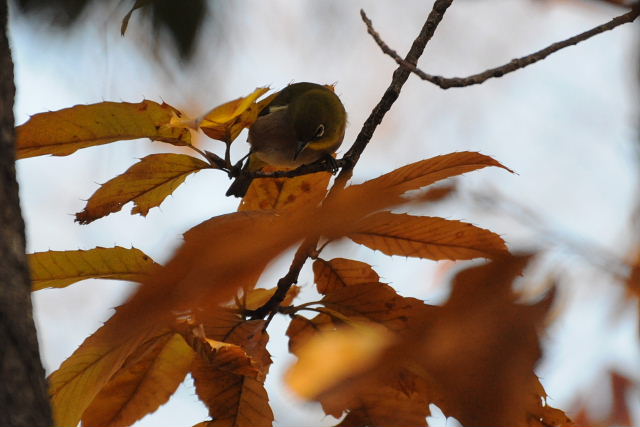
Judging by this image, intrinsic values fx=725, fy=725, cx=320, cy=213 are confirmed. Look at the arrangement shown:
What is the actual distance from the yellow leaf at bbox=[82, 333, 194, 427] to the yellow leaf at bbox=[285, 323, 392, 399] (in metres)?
0.50

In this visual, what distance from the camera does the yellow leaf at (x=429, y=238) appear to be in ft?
2.59

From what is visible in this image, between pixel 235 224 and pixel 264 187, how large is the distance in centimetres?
55

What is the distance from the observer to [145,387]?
0.93 m

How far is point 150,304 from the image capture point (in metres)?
0.39

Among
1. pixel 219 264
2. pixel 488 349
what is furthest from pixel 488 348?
pixel 219 264

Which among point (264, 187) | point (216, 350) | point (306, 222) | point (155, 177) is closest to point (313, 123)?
point (264, 187)

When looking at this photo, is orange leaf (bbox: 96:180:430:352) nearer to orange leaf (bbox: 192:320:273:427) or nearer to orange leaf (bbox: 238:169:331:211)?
orange leaf (bbox: 192:320:273:427)

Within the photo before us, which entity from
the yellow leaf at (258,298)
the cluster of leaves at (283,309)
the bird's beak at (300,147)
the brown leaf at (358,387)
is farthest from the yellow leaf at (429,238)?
the bird's beak at (300,147)

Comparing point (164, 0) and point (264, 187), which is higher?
point (164, 0)

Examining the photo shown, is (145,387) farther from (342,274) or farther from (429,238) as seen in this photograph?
(429,238)

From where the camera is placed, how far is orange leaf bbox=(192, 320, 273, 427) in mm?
832

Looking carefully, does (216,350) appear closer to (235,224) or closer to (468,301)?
(235,224)

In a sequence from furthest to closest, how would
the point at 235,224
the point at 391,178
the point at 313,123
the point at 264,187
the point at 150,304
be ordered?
the point at 313,123
the point at 264,187
the point at 391,178
the point at 235,224
the point at 150,304

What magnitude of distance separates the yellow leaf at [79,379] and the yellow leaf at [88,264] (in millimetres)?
101
